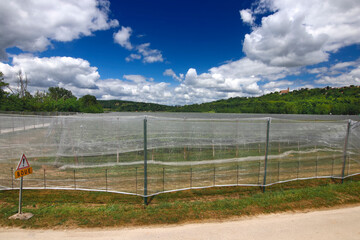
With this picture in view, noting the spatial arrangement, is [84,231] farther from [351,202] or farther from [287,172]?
[351,202]

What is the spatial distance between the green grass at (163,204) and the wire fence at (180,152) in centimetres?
39

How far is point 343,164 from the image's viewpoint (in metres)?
8.20

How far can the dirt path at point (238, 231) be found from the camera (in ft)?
14.6

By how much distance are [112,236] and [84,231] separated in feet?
2.90

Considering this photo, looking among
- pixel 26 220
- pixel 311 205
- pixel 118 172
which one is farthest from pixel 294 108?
pixel 26 220

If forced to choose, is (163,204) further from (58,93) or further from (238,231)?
(58,93)

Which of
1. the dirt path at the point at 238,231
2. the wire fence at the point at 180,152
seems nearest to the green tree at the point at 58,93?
the wire fence at the point at 180,152

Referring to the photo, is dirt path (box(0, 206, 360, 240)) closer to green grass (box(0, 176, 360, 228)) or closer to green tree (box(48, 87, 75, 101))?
green grass (box(0, 176, 360, 228))

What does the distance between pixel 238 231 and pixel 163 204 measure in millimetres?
2541

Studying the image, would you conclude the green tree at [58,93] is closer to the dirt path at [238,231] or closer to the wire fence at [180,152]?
the wire fence at [180,152]

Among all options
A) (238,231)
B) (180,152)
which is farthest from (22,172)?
(238,231)

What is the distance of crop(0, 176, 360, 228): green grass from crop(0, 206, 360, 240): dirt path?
0.30 m

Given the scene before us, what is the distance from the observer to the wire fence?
23.3ft

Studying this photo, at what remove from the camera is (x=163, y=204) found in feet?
19.9
